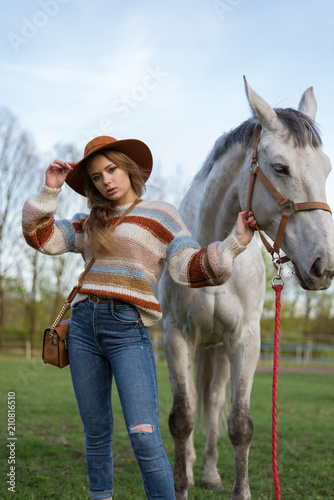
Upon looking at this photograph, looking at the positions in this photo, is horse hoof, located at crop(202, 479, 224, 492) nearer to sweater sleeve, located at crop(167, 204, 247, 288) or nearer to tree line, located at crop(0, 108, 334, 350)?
sweater sleeve, located at crop(167, 204, 247, 288)

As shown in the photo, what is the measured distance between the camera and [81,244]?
2607 millimetres

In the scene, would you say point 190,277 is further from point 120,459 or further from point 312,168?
point 120,459

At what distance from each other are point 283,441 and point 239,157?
3.98m

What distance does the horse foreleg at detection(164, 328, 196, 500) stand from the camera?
317 cm

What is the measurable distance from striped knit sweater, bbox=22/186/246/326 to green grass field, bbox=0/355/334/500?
1.65 m

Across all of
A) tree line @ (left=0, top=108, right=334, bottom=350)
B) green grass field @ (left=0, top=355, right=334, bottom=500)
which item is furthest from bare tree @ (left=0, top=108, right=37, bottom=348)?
green grass field @ (left=0, top=355, right=334, bottom=500)

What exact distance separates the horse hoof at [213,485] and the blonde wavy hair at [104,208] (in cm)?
237

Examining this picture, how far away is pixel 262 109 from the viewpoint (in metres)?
2.45

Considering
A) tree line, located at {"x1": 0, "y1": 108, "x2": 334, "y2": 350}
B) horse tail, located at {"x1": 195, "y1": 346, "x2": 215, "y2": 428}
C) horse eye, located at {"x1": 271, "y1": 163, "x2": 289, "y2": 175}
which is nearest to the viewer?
horse eye, located at {"x1": 271, "y1": 163, "x2": 289, "y2": 175}

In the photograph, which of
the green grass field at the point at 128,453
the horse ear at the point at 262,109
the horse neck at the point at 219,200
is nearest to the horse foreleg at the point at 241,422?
the green grass field at the point at 128,453

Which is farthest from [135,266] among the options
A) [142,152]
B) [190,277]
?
[142,152]

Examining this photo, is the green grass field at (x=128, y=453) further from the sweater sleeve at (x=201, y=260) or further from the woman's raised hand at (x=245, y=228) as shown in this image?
the woman's raised hand at (x=245, y=228)

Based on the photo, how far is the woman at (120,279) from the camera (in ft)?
7.13

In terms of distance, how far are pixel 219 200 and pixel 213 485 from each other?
2253 millimetres
